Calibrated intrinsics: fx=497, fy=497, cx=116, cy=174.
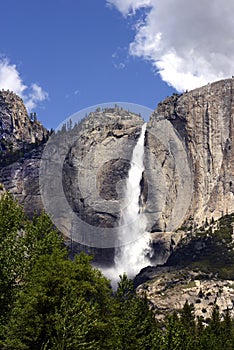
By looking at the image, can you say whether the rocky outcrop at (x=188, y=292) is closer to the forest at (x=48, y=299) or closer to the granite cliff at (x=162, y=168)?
the granite cliff at (x=162, y=168)

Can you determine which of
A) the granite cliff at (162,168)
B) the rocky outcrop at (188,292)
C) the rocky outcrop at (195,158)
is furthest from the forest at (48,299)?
the rocky outcrop at (195,158)

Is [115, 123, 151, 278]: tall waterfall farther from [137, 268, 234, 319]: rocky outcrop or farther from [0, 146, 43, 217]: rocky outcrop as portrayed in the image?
[0, 146, 43, 217]: rocky outcrop

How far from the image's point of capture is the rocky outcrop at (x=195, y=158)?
15962 centimetres

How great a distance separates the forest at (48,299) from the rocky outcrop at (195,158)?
4699 inches

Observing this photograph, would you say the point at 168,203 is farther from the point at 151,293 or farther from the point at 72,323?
the point at 72,323

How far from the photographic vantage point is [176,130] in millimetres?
169250

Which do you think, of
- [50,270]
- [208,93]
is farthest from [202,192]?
[50,270]

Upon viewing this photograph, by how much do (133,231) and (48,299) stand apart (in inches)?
5108

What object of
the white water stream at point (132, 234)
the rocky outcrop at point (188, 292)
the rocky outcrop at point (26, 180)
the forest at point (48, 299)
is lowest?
the forest at point (48, 299)

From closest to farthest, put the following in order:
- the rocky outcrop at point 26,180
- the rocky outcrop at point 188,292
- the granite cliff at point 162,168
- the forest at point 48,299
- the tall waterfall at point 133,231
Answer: the forest at point 48,299 < the rocky outcrop at point 188,292 < the tall waterfall at point 133,231 < the granite cliff at point 162,168 < the rocky outcrop at point 26,180

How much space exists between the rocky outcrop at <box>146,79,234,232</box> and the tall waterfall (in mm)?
4399

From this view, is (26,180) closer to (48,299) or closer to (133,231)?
(133,231)

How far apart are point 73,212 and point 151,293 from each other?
42437mm

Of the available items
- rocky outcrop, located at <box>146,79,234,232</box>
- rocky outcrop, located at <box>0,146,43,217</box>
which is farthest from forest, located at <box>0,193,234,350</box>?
rocky outcrop, located at <box>0,146,43,217</box>
